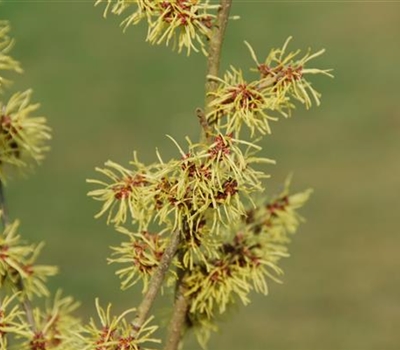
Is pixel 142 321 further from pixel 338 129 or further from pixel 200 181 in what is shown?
pixel 338 129

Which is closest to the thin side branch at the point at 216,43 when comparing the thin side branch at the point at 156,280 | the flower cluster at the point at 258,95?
the flower cluster at the point at 258,95

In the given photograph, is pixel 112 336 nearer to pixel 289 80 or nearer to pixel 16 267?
pixel 16 267

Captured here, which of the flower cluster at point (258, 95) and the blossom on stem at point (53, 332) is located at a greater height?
the flower cluster at point (258, 95)

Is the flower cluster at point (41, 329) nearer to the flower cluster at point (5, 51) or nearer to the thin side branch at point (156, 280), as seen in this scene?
the thin side branch at point (156, 280)

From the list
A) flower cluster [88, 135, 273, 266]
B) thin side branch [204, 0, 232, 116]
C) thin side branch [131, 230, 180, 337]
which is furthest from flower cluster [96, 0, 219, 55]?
thin side branch [131, 230, 180, 337]

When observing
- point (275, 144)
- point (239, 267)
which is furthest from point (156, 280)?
point (275, 144)

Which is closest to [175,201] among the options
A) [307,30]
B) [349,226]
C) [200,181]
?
[200,181]

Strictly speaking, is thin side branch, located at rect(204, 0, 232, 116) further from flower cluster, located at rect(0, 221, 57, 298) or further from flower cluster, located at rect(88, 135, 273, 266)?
flower cluster, located at rect(0, 221, 57, 298)
